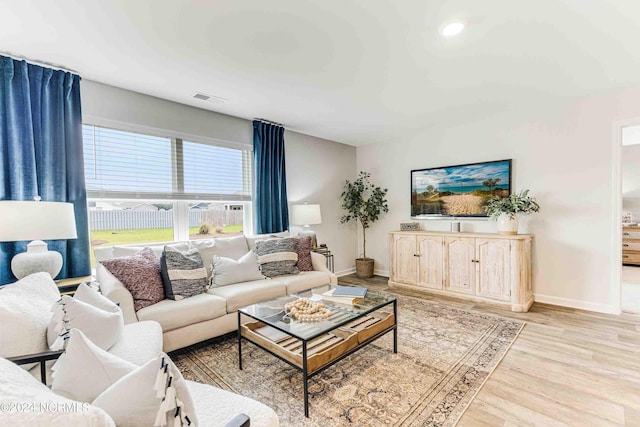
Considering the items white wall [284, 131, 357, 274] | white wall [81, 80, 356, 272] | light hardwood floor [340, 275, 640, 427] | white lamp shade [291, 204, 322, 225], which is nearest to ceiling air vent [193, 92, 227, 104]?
white wall [81, 80, 356, 272]

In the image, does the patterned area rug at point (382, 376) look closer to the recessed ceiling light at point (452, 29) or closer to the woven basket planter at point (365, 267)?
the woven basket planter at point (365, 267)

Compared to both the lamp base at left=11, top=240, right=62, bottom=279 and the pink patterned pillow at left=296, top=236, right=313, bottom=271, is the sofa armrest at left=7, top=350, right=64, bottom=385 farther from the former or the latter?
the pink patterned pillow at left=296, top=236, right=313, bottom=271

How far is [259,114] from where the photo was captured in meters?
3.78

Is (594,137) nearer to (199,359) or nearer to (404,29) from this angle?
(404,29)

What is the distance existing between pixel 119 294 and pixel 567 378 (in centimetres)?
329

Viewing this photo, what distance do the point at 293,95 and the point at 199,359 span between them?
2.67 m

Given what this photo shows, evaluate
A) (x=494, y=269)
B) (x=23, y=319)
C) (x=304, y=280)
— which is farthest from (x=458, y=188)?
(x=23, y=319)

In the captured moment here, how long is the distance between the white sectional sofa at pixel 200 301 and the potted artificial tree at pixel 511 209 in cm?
238

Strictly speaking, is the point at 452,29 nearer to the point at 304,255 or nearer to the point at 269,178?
the point at 304,255

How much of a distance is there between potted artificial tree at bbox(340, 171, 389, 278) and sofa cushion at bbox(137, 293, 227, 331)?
3039mm

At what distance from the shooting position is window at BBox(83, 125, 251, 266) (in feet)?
9.67

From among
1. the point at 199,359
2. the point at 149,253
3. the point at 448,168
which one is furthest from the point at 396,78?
the point at 199,359

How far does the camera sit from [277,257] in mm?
3297

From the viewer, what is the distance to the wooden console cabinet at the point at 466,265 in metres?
3.42
